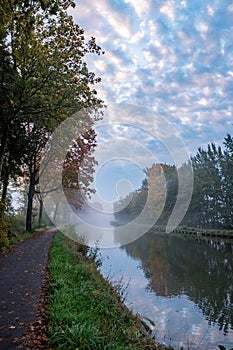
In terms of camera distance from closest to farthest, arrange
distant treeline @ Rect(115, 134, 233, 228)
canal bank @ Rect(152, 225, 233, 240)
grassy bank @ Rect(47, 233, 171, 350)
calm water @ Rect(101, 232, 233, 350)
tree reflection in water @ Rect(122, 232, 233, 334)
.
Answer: grassy bank @ Rect(47, 233, 171, 350) < calm water @ Rect(101, 232, 233, 350) < tree reflection in water @ Rect(122, 232, 233, 334) < canal bank @ Rect(152, 225, 233, 240) < distant treeline @ Rect(115, 134, 233, 228)

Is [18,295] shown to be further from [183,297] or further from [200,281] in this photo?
[200,281]

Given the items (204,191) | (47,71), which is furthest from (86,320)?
(204,191)

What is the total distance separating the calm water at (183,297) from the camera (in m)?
7.95

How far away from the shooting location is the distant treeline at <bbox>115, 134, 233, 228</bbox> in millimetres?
44438

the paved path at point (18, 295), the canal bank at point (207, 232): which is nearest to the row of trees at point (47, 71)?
the paved path at point (18, 295)

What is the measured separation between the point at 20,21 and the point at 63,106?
3753 millimetres

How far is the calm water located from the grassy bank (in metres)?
1.85

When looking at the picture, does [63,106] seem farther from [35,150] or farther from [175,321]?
[35,150]

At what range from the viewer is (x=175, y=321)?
349 inches

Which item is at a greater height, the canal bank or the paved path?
the canal bank

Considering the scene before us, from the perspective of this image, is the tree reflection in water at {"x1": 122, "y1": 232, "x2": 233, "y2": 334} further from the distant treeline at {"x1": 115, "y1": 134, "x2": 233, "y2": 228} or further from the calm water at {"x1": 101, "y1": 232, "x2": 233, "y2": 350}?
the distant treeline at {"x1": 115, "y1": 134, "x2": 233, "y2": 228}

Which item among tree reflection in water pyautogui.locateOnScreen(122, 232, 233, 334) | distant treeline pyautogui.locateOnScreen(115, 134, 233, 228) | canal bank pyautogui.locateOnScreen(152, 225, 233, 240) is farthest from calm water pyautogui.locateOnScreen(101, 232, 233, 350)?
distant treeline pyautogui.locateOnScreen(115, 134, 233, 228)

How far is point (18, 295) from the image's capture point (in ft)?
21.8

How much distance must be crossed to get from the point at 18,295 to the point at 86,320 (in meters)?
2.19
